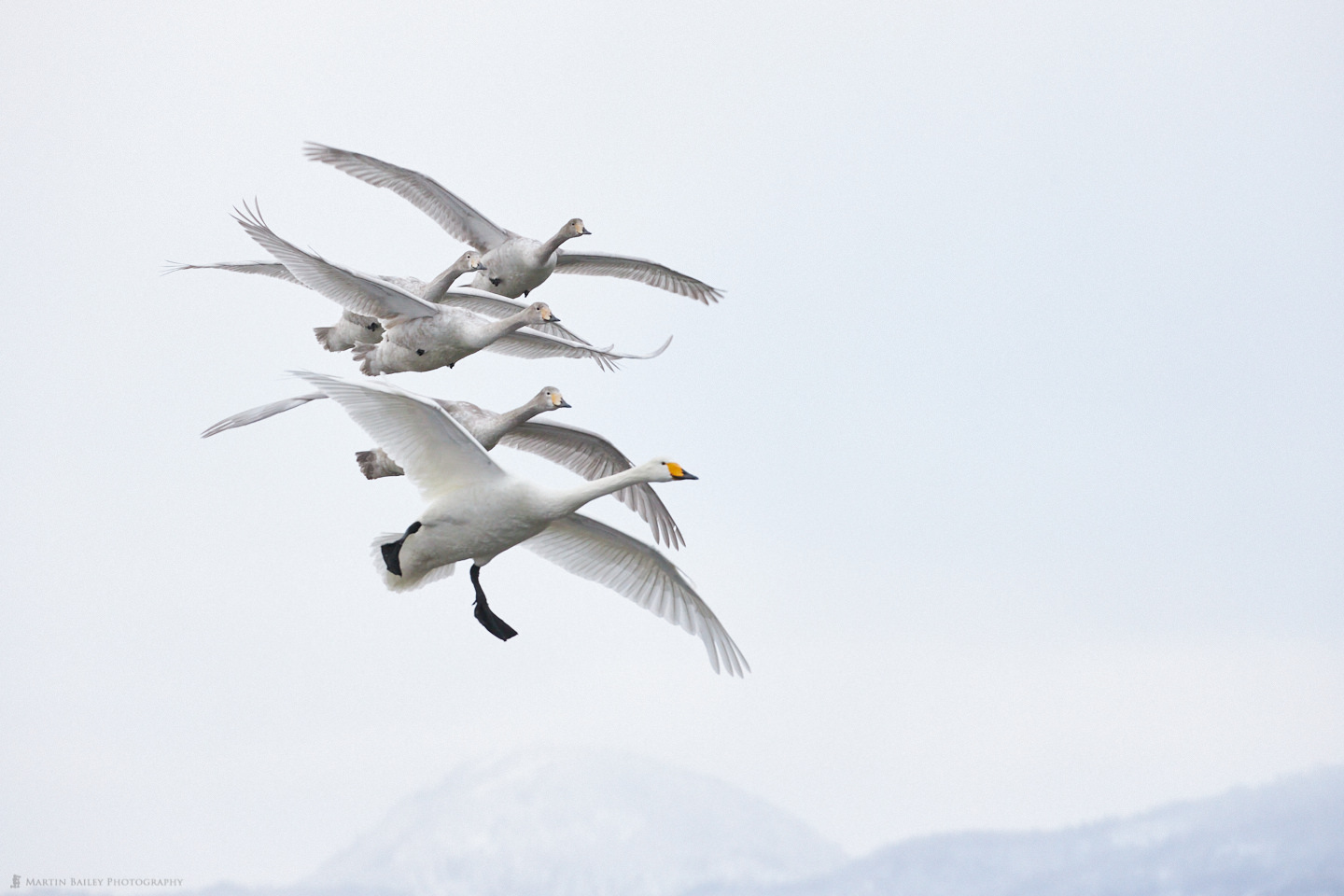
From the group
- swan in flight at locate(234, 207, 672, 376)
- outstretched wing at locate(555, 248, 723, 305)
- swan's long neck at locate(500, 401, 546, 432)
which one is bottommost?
swan's long neck at locate(500, 401, 546, 432)

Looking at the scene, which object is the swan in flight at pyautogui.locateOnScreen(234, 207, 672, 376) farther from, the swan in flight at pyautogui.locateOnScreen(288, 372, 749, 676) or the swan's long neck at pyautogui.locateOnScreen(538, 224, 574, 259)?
the swan in flight at pyautogui.locateOnScreen(288, 372, 749, 676)

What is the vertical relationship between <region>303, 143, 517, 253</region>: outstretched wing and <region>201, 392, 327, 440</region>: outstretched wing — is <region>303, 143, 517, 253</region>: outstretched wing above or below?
above

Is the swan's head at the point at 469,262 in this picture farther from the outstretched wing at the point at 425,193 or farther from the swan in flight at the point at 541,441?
the swan in flight at the point at 541,441

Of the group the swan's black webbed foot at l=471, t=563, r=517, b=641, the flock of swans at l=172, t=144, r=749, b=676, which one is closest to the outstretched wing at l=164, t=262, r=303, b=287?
the flock of swans at l=172, t=144, r=749, b=676

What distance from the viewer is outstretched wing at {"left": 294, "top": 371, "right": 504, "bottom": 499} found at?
15719mm

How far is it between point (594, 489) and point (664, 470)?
0.72 m

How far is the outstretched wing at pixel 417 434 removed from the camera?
15719mm

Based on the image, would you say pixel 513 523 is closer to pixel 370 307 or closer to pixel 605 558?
pixel 605 558

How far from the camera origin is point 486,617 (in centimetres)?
1861

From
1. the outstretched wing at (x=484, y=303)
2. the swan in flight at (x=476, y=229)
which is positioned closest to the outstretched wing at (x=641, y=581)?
the outstretched wing at (x=484, y=303)

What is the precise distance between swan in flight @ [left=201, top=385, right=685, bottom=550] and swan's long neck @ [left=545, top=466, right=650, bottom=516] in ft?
4.58

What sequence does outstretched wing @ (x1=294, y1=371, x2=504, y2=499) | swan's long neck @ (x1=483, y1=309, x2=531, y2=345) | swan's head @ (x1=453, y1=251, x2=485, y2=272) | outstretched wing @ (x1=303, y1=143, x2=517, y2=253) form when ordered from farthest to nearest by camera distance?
1. outstretched wing @ (x1=303, y1=143, x2=517, y2=253)
2. swan's head @ (x1=453, y1=251, x2=485, y2=272)
3. swan's long neck @ (x1=483, y1=309, x2=531, y2=345)
4. outstretched wing @ (x1=294, y1=371, x2=504, y2=499)

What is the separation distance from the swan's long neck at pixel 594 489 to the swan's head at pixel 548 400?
2.88 metres

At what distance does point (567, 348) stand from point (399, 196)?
2.92 m
